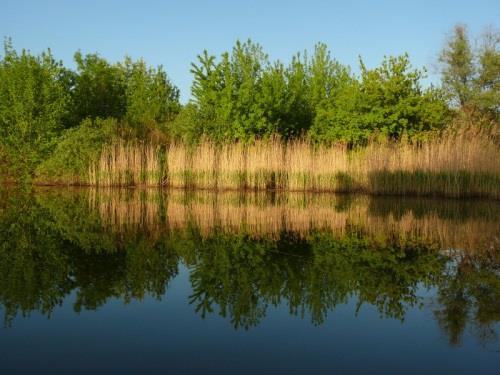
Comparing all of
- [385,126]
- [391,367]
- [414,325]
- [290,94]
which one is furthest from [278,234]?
[290,94]

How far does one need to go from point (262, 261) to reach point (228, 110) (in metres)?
13.9

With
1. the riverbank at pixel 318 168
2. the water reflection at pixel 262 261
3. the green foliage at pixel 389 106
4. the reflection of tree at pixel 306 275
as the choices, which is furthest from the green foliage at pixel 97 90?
the reflection of tree at pixel 306 275

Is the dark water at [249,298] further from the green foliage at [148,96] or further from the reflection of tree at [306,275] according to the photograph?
the green foliage at [148,96]

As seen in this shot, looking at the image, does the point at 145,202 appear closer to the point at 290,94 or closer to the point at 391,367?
the point at 391,367

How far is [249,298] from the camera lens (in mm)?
3707

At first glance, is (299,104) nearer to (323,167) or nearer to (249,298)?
(323,167)

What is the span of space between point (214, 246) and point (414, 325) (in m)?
2.89

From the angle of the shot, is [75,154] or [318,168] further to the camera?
[75,154]

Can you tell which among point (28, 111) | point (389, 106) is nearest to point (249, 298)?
point (389, 106)

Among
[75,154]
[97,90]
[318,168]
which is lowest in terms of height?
[318,168]

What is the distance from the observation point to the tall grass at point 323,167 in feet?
38.4

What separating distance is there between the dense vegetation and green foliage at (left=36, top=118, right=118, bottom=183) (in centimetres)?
4

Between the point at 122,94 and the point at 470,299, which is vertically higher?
the point at 122,94

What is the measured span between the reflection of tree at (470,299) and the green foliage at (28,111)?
17.7m
